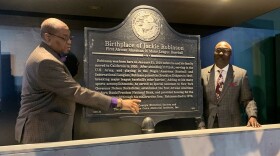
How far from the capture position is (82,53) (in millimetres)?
3945

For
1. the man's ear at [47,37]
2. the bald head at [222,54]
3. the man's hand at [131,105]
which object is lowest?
the man's hand at [131,105]

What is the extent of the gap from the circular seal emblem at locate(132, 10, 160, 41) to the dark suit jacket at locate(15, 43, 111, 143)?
91cm

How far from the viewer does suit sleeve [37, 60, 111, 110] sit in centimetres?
250

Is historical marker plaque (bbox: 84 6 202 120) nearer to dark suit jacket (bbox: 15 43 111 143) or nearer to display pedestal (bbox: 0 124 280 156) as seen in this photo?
dark suit jacket (bbox: 15 43 111 143)

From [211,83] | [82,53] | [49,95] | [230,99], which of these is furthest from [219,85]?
[49,95]

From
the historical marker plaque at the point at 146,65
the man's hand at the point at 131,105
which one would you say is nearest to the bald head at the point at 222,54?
the historical marker plaque at the point at 146,65

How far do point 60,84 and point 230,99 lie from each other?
79.0 inches

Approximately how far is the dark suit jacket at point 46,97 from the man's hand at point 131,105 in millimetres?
257

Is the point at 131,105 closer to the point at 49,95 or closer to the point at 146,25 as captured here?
the point at 49,95

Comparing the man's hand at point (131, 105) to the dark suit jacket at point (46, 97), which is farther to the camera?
the man's hand at point (131, 105)

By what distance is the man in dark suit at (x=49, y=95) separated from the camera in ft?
8.27

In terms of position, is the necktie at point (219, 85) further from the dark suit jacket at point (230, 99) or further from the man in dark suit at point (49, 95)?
the man in dark suit at point (49, 95)

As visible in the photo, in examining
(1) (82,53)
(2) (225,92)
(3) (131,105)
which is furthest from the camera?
(1) (82,53)

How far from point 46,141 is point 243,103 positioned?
91.7 inches
